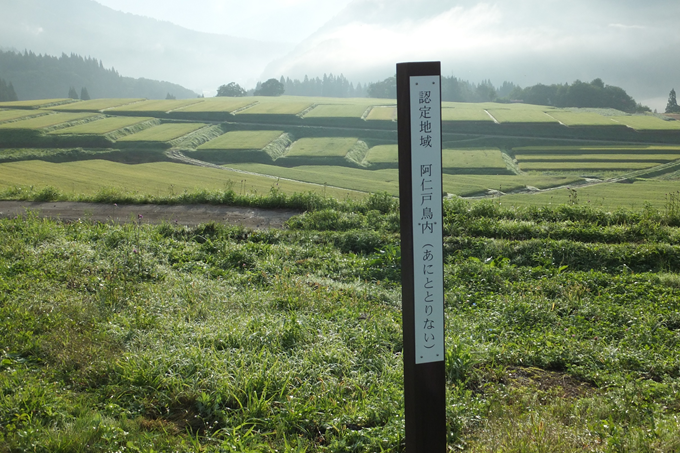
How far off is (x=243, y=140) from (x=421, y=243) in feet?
144

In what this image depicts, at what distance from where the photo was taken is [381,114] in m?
56.1

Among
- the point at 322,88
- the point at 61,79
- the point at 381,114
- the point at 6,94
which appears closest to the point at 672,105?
the point at 381,114

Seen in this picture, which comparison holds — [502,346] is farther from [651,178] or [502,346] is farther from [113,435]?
[651,178]

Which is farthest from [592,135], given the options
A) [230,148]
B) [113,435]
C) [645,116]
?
[113,435]

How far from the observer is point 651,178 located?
31.2m

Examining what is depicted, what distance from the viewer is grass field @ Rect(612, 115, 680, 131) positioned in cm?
4078

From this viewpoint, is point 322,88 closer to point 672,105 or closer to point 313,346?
point 672,105

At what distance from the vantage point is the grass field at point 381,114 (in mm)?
53250

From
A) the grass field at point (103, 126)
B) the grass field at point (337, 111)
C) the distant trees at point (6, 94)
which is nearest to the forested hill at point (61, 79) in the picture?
the distant trees at point (6, 94)

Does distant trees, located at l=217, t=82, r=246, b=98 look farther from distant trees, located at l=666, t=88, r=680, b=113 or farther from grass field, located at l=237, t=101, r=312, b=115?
distant trees, located at l=666, t=88, r=680, b=113

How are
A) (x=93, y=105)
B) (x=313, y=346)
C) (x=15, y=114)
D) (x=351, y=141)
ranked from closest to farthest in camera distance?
(x=313, y=346)
(x=15, y=114)
(x=351, y=141)
(x=93, y=105)

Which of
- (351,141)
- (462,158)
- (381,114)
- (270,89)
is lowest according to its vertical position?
(462,158)

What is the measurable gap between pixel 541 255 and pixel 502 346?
3.73 m

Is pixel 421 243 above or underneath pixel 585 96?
underneath
